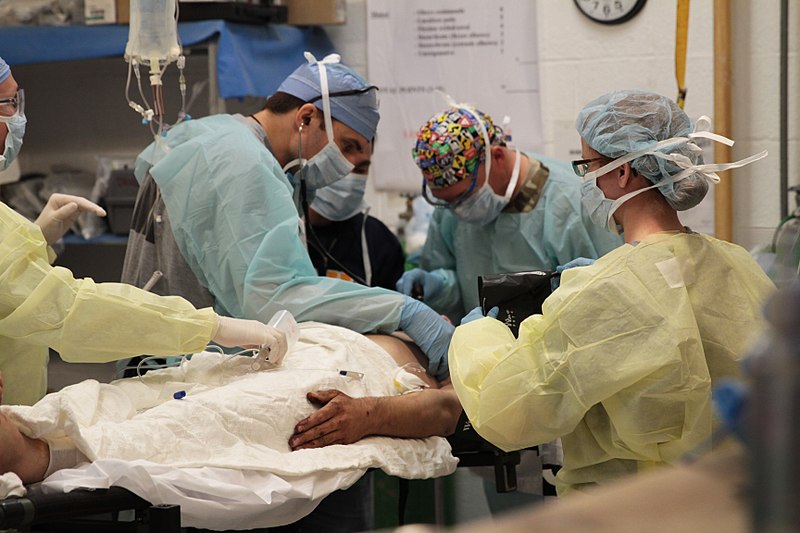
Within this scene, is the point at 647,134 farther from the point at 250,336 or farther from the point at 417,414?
the point at 250,336

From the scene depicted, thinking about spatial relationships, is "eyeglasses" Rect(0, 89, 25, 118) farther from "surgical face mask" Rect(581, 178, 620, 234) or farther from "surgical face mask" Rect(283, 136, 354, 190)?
"surgical face mask" Rect(581, 178, 620, 234)

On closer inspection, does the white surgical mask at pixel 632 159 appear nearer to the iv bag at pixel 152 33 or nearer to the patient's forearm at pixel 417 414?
the patient's forearm at pixel 417 414

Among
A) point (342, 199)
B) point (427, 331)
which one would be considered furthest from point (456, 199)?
point (427, 331)

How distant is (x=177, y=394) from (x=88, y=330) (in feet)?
0.72

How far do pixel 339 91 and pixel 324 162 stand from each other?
0.19 metres

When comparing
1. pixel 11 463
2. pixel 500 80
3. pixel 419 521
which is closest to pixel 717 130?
pixel 500 80

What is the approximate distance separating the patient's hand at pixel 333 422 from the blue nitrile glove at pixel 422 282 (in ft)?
3.73

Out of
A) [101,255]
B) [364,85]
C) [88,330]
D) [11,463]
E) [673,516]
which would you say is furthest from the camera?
[101,255]

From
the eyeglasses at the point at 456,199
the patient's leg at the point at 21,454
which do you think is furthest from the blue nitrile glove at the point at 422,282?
the patient's leg at the point at 21,454

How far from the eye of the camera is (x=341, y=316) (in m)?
2.40

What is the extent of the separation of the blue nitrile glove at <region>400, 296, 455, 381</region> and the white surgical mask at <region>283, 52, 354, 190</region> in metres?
0.45

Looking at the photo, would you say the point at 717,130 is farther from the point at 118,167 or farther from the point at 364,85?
the point at 118,167

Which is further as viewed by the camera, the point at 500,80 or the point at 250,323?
the point at 500,80

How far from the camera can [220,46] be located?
3586 millimetres
